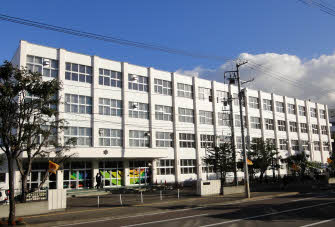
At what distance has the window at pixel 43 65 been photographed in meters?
28.9

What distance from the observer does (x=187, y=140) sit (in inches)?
1542

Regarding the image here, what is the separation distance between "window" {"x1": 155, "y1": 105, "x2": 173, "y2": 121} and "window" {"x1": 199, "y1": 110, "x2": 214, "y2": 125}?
518 centimetres

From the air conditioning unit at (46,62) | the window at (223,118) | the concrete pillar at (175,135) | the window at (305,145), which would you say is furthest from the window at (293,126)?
the air conditioning unit at (46,62)

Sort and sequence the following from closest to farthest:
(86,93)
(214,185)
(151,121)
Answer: (214,185)
(86,93)
(151,121)

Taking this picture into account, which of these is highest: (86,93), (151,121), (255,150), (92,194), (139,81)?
(139,81)

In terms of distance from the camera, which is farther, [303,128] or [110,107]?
[303,128]

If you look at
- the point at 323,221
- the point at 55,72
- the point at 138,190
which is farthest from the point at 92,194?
the point at 323,221

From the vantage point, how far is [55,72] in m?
30.4

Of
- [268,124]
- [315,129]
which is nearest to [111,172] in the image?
[268,124]

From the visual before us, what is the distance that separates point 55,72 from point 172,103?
14.8 m

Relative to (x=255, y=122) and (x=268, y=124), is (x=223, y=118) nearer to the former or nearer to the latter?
(x=255, y=122)

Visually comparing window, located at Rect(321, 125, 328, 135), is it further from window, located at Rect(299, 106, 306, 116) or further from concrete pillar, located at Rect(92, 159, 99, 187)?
concrete pillar, located at Rect(92, 159, 99, 187)

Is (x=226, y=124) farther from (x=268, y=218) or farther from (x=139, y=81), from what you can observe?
(x=268, y=218)

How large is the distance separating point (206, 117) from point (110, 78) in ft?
49.6
